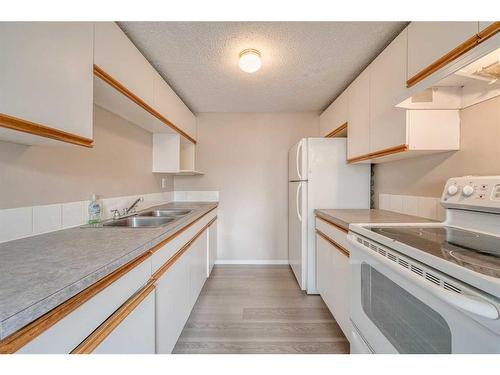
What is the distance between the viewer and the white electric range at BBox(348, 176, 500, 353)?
613 mm

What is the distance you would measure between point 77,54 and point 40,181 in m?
0.66

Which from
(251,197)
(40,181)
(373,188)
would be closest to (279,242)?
(251,197)

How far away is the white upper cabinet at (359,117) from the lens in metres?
1.81

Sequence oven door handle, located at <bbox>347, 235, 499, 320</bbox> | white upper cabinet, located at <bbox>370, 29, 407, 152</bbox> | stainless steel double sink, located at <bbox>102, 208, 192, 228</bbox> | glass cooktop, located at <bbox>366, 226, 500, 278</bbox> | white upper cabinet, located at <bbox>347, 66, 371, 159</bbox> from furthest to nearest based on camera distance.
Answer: white upper cabinet, located at <bbox>347, 66, 371, 159</bbox>
stainless steel double sink, located at <bbox>102, 208, 192, 228</bbox>
white upper cabinet, located at <bbox>370, 29, 407, 152</bbox>
glass cooktop, located at <bbox>366, 226, 500, 278</bbox>
oven door handle, located at <bbox>347, 235, 499, 320</bbox>

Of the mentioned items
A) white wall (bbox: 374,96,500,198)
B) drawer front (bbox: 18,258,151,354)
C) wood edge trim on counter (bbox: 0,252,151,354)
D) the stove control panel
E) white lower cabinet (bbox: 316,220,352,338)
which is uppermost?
white wall (bbox: 374,96,500,198)

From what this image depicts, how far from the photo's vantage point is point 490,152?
1219mm

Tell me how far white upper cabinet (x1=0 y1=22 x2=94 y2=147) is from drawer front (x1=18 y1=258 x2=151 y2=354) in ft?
2.06

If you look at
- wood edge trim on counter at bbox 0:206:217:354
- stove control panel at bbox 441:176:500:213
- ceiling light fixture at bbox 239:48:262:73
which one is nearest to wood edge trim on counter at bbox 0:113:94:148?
wood edge trim on counter at bbox 0:206:217:354

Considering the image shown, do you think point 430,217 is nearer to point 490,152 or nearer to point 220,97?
point 490,152

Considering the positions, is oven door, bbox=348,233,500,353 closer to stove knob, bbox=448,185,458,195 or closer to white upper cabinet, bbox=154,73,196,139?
stove knob, bbox=448,185,458,195

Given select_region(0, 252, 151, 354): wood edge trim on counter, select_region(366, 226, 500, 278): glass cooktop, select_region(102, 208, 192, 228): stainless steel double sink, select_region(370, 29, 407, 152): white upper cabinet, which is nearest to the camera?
select_region(0, 252, 151, 354): wood edge trim on counter

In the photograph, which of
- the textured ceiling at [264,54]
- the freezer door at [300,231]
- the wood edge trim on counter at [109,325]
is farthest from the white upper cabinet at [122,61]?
the freezer door at [300,231]

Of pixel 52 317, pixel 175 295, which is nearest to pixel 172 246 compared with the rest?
pixel 175 295
